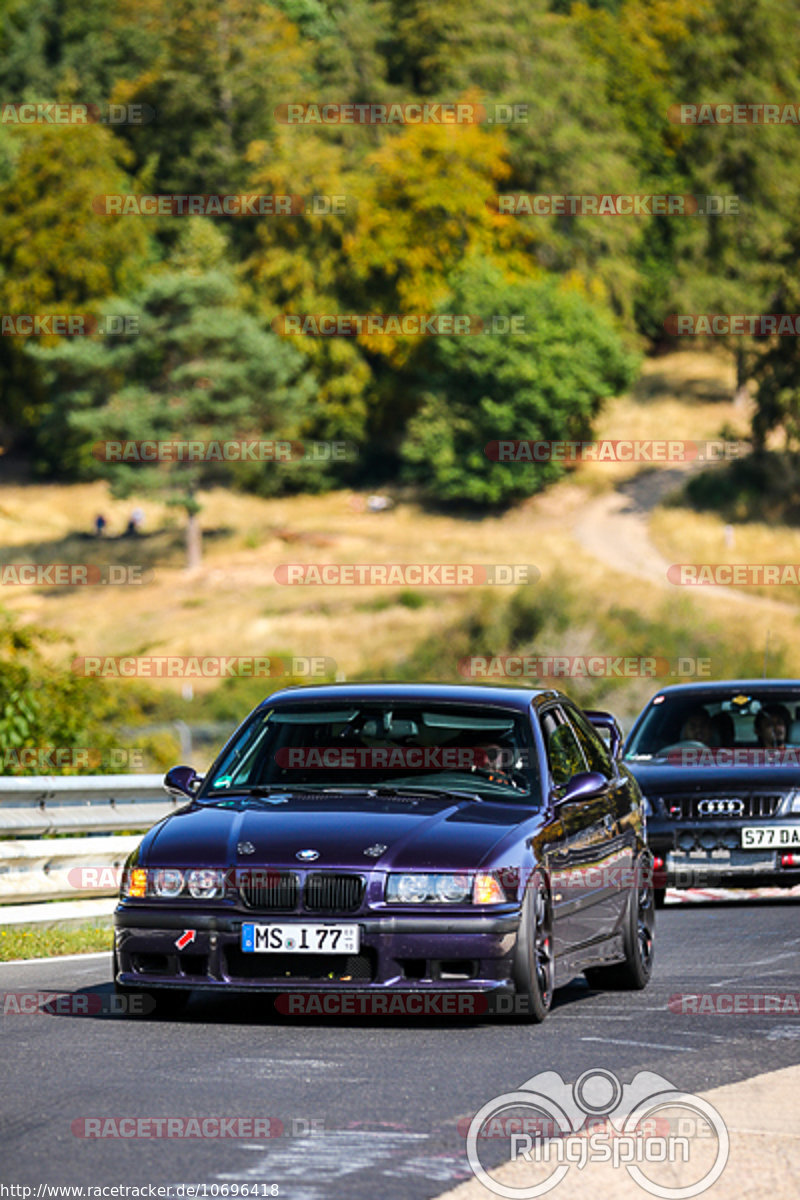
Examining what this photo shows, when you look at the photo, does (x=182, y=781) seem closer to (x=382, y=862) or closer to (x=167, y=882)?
(x=167, y=882)

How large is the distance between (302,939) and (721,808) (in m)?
7.50

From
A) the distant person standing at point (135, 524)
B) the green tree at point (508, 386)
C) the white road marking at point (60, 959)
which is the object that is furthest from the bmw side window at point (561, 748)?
the distant person standing at point (135, 524)

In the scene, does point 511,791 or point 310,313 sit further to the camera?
point 310,313

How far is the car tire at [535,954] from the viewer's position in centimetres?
826

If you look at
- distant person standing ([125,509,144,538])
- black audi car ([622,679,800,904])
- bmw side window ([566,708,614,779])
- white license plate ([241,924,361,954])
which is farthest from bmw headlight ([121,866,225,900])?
distant person standing ([125,509,144,538])

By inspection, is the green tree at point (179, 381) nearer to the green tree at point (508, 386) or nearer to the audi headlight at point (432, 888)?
the green tree at point (508, 386)

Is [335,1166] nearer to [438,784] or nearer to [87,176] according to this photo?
[438,784]

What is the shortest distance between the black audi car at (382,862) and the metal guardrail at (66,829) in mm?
2834

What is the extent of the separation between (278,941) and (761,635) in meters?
55.1

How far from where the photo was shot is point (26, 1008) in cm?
911

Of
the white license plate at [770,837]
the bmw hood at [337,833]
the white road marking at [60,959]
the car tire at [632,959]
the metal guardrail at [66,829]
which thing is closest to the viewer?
the bmw hood at [337,833]

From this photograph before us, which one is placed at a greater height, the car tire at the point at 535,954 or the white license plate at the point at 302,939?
the white license plate at the point at 302,939

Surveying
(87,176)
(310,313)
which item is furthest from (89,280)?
(310,313)

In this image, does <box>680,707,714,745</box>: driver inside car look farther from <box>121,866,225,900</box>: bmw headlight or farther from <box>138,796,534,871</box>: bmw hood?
<box>121,866,225,900</box>: bmw headlight
